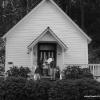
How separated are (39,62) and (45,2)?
16.5 feet

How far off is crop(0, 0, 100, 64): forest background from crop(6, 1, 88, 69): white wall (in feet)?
56.1

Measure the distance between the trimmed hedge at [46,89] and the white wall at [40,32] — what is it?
9383 millimetres

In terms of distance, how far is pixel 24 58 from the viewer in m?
30.2

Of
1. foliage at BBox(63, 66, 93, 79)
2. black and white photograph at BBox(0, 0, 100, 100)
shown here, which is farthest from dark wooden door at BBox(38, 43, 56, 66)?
foliage at BBox(63, 66, 93, 79)

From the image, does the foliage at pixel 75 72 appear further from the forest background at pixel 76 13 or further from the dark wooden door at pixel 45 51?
the forest background at pixel 76 13

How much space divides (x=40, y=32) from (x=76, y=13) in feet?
86.9

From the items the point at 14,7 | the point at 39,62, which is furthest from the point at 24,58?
the point at 14,7

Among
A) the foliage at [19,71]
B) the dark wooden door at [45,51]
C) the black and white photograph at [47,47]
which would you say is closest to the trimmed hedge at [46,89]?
the black and white photograph at [47,47]

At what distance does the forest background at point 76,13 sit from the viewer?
A: 51.8m

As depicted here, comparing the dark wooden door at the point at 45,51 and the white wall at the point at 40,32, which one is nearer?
the dark wooden door at the point at 45,51

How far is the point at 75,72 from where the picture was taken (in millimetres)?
27391

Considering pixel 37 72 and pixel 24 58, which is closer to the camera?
pixel 37 72

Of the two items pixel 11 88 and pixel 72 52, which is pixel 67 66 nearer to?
pixel 72 52

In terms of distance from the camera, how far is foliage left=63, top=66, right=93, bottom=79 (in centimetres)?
2714
